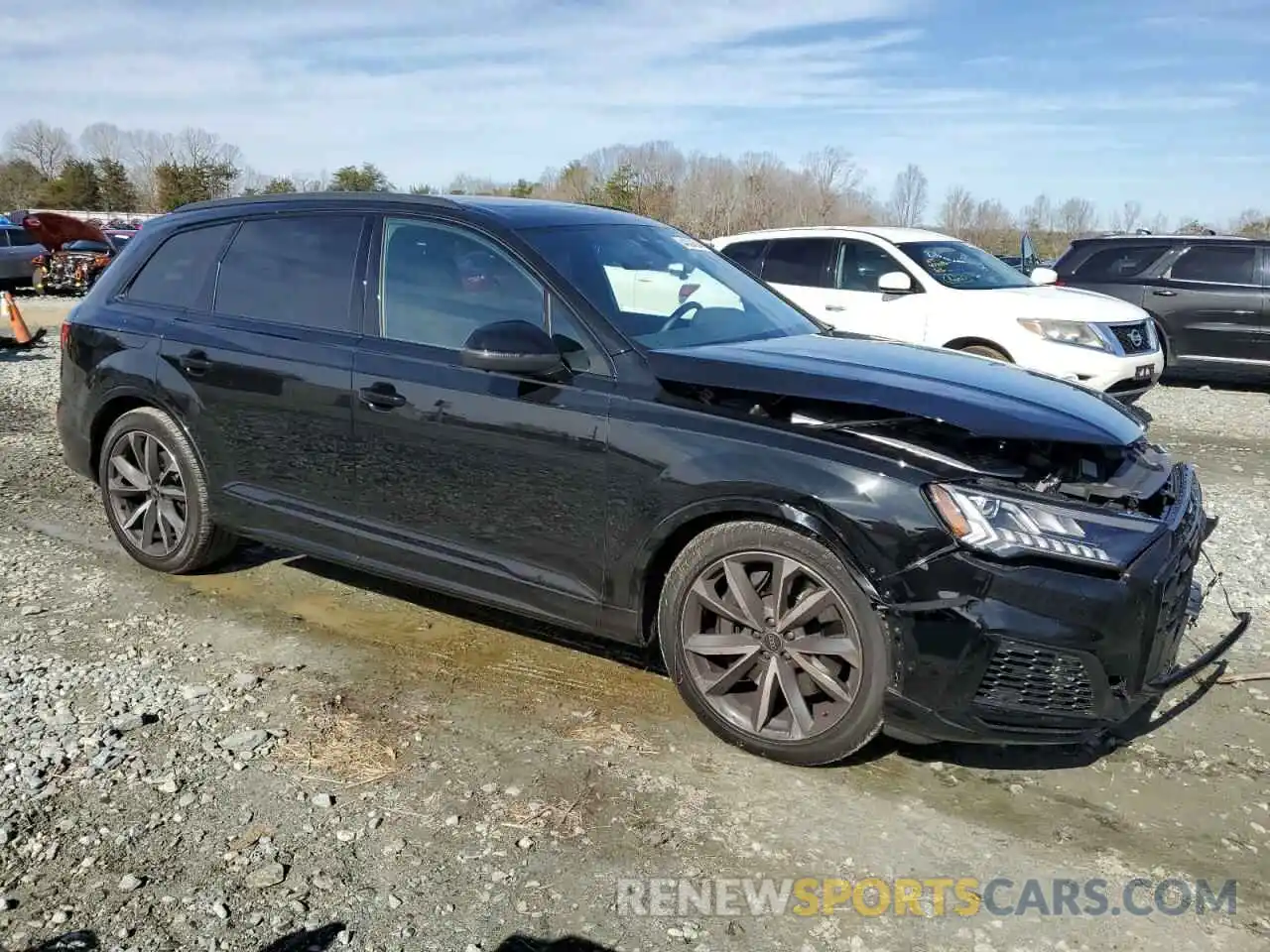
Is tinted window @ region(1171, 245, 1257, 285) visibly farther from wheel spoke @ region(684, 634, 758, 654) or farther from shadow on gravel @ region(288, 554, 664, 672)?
wheel spoke @ region(684, 634, 758, 654)

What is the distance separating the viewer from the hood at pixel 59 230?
26422 mm

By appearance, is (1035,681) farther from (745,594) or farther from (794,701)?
(745,594)

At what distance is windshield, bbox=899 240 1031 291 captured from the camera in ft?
31.0

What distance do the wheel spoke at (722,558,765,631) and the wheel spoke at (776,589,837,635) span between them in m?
0.07

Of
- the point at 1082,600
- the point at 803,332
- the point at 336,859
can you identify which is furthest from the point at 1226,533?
the point at 336,859

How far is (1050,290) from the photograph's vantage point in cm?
968

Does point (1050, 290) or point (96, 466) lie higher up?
point (1050, 290)

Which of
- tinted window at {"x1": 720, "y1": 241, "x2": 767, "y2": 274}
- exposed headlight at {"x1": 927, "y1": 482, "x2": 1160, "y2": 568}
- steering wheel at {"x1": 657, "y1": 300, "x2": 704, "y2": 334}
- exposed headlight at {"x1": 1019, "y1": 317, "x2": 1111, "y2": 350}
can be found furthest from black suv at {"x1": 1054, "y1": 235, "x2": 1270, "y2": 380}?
exposed headlight at {"x1": 927, "y1": 482, "x2": 1160, "y2": 568}

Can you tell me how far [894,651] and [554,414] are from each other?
4.63 ft

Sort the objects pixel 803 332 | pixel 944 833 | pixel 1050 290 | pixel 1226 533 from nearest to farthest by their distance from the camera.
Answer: pixel 944 833 < pixel 803 332 < pixel 1226 533 < pixel 1050 290

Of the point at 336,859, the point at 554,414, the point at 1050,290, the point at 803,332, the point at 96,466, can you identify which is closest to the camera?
the point at 336,859

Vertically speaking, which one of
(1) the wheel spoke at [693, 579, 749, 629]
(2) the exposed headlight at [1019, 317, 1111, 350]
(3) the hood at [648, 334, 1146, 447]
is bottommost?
(1) the wheel spoke at [693, 579, 749, 629]

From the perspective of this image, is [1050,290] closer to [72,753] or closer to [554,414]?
[554,414]

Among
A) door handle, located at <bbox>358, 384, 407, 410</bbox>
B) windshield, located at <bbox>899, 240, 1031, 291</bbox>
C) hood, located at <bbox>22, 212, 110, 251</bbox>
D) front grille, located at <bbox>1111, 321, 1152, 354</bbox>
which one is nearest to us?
door handle, located at <bbox>358, 384, 407, 410</bbox>
